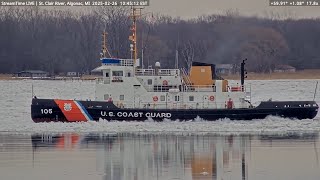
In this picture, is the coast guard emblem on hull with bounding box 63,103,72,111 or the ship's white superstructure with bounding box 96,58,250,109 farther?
the ship's white superstructure with bounding box 96,58,250,109

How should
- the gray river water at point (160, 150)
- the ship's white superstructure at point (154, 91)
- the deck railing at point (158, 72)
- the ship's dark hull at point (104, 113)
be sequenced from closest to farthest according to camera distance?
the gray river water at point (160, 150), the ship's dark hull at point (104, 113), the ship's white superstructure at point (154, 91), the deck railing at point (158, 72)

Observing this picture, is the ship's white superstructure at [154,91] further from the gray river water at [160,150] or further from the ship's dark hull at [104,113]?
the gray river water at [160,150]

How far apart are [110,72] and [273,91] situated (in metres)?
Result: 40.9

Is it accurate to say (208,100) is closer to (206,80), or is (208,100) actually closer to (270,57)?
(206,80)

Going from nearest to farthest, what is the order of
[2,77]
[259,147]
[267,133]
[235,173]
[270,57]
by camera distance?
[235,173] → [259,147] → [267,133] → [270,57] → [2,77]

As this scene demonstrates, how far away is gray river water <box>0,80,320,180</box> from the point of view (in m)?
29.6

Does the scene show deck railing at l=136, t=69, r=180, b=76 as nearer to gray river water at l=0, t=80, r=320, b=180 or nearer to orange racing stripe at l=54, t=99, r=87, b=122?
gray river water at l=0, t=80, r=320, b=180

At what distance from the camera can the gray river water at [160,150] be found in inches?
1164

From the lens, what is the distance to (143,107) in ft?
166

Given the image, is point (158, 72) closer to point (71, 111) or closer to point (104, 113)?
point (104, 113)

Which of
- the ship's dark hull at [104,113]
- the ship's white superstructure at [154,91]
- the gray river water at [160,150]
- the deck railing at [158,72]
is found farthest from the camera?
the deck railing at [158,72]

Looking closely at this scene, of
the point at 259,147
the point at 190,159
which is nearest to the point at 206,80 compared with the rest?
the point at 259,147

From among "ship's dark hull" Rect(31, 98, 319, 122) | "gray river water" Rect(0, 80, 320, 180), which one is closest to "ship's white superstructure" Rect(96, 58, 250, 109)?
"ship's dark hull" Rect(31, 98, 319, 122)

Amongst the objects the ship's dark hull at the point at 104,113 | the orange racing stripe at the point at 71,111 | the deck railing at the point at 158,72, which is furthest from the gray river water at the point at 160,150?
the deck railing at the point at 158,72
